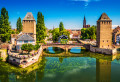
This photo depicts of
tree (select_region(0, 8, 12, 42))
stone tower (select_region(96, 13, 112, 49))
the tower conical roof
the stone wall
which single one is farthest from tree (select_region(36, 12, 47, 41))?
the tower conical roof

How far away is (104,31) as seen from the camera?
41000 mm

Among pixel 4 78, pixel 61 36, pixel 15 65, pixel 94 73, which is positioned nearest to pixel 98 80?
pixel 94 73

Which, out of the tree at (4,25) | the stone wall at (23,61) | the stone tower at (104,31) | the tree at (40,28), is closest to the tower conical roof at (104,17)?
the stone tower at (104,31)

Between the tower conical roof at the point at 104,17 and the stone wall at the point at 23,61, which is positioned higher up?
the tower conical roof at the point at 104,17

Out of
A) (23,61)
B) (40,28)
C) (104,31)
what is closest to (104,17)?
(104,31)

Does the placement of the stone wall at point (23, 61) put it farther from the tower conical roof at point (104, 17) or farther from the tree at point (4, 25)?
the tower conical roof at point (104, 17)

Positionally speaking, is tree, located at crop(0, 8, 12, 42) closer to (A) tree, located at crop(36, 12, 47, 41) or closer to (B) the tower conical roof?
(A) tree, located at crop(36, 12, 47, 41)

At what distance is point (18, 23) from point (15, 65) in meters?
51.6

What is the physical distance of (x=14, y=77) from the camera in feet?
66.3

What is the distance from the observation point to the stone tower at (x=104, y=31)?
4072 centimetres

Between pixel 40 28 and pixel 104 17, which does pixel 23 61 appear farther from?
pixel 104 17

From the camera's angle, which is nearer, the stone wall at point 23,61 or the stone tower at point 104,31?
the stone wall at point 23,61

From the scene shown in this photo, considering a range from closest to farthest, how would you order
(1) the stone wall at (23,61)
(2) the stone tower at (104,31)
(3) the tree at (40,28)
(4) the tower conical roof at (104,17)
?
(1) the stone wall at (23,61) < (2) the stone tower at (104,31) < (4) the tower conical roof at (104,17) < (3) the tree at (40,28)

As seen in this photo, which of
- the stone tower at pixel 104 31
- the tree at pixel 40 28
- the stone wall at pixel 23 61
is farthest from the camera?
the tree at pixel 40 28
